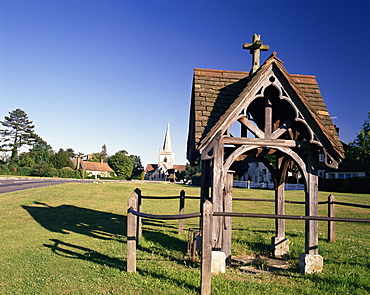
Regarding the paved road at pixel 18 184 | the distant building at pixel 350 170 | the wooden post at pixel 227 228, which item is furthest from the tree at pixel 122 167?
the wooden post at pixel 227 228

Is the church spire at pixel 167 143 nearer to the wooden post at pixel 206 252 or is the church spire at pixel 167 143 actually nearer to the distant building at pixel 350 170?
the distant building at pixel 350 170

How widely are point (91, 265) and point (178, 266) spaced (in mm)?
2059

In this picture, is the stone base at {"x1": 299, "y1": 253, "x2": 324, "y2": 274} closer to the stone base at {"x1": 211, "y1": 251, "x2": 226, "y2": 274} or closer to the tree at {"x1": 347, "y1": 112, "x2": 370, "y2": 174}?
the stone base at {"x1": 211, "y1": 251, "x2": 226, "y2": 274}

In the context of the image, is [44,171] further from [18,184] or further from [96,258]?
[96,258]

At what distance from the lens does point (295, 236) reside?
36.9ft

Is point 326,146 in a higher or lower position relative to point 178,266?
higher

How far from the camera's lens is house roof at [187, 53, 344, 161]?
715cm

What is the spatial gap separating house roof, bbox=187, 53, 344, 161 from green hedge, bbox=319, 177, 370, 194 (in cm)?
3299

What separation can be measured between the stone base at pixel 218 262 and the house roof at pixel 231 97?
248cm

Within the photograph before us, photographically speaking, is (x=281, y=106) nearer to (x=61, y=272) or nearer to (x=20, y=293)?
(x=61, y=272)

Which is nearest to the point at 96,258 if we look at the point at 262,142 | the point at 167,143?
the point at 262,142

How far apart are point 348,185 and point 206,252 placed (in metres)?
38.3

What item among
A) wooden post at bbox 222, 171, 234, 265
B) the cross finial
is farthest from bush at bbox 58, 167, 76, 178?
wooden post at bbox 222, 171, 234, 265

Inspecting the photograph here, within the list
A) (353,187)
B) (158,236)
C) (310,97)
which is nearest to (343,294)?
(310,97)
